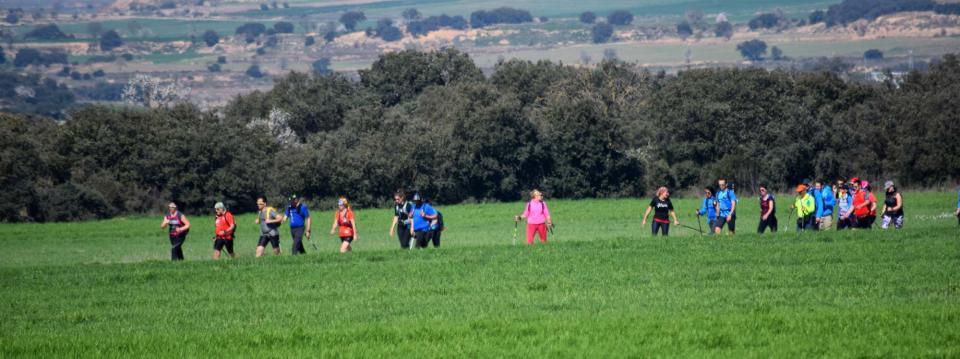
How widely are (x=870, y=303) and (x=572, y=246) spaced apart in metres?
9.10

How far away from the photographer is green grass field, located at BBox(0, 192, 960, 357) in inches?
611

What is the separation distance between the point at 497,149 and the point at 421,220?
39.6 m

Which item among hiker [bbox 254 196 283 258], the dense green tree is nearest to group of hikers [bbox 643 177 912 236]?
hiker [bbox 254 196 283 258]

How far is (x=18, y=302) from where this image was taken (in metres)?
20.7

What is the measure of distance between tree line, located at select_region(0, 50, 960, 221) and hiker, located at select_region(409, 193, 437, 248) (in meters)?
32.6

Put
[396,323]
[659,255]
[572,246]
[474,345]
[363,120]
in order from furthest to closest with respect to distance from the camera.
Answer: [363,120] < [572,246] < [659,255] < [396,323] < [474,345]

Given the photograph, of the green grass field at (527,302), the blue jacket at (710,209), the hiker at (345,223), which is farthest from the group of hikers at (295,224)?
the blue jacket at (710,209)

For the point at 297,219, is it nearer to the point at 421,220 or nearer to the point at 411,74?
the point at 421,220

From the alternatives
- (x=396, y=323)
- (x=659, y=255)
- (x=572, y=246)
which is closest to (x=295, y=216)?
(x=572, y=246)

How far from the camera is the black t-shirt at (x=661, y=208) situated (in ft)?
94.3

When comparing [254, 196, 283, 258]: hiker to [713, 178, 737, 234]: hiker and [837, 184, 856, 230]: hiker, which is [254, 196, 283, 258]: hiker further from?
[837, 184, 856, 230]: hiker

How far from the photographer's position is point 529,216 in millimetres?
27891

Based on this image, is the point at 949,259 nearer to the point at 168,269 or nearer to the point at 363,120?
the point at 168,269

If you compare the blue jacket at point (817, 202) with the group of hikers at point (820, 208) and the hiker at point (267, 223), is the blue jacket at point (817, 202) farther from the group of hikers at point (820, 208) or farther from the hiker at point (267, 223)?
the hiker at point (267, 223)
